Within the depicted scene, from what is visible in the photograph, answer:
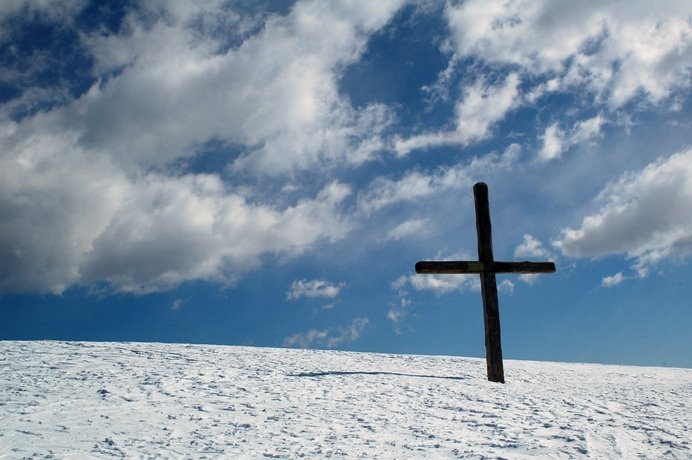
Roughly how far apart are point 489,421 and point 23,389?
7.01 m

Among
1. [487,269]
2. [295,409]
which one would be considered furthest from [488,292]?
[295,409]

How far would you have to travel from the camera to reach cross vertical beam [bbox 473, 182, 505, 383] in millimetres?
12133

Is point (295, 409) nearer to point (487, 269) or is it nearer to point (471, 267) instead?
point (471, 267)

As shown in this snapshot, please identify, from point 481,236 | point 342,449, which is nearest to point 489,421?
point 342,449

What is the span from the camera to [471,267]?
12.4 metres

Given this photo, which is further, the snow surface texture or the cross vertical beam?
the cross vertical beam

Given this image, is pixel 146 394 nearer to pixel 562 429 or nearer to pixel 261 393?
pixel 261 393

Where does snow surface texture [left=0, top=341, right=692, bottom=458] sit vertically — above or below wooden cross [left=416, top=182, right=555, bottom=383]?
below

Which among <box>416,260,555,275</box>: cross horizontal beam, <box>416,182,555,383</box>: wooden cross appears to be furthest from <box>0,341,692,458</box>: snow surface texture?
<box>416,260,555,275</box>: cross horizontal beam

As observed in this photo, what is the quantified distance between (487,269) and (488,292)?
52 centimetres

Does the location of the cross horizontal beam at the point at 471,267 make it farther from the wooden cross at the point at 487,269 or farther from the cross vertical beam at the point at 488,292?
the cross vertical beam at the point at 488,292

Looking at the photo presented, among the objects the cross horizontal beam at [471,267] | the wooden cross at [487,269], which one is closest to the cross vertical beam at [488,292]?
the wooden cross at [487,269]

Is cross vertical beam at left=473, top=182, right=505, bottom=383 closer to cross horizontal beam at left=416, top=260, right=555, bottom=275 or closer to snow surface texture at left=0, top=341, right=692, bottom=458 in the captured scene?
cross horizontal beam at left=416, top=260, right=555, bottom=275

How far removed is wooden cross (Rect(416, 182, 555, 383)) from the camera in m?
12.2
